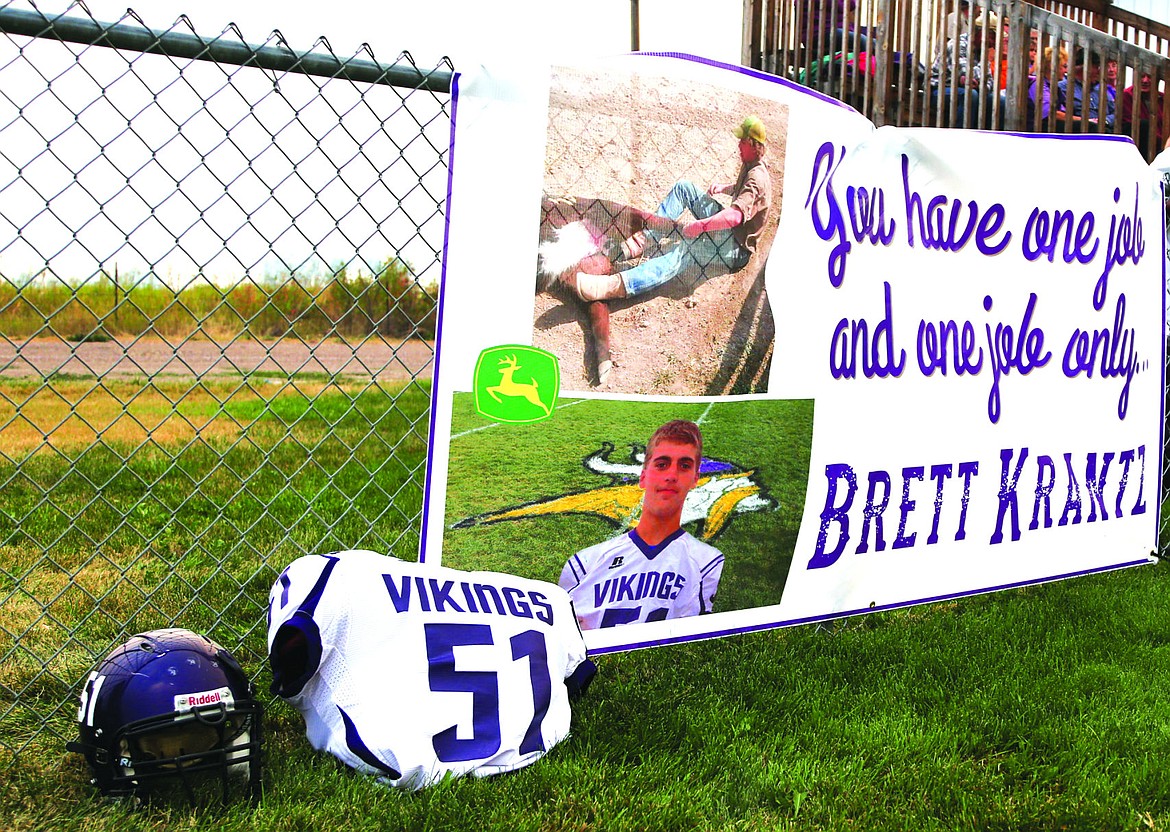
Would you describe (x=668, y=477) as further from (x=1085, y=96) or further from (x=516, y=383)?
(x=1085, y=96)

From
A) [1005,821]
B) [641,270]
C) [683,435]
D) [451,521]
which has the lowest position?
[1005,821]

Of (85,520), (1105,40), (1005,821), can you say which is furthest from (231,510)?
(1105,40)

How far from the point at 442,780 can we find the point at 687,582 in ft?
3.13

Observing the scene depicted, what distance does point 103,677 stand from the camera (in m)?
2.09

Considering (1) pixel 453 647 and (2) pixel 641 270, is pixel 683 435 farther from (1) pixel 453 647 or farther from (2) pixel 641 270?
(1) pixel 453 647

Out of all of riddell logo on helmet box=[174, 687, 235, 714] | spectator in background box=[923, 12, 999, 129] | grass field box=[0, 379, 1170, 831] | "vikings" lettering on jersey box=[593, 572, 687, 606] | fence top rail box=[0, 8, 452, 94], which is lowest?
grass field box=[0, 379, 1170, 831]

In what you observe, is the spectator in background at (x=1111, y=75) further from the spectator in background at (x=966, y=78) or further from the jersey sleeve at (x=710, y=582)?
the jersey sleeve at (x=710, y=582)

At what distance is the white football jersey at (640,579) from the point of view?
2.77m

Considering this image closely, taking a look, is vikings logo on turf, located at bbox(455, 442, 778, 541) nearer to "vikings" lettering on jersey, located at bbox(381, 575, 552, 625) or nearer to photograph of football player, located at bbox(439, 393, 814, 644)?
photograph of football player, located at bbox(439, 393, 814, 644)


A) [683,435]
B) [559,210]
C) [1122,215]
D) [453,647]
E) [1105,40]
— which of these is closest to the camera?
[453,647]

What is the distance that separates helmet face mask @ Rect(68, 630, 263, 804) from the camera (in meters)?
2.01

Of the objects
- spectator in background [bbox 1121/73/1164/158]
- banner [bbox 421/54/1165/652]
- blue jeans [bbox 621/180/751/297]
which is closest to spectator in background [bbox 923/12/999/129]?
spectator in background [bbox 1121/73/1164/158]

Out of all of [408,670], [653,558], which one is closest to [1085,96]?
[653,558]

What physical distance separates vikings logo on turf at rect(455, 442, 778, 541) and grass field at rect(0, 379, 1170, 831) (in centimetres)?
3
